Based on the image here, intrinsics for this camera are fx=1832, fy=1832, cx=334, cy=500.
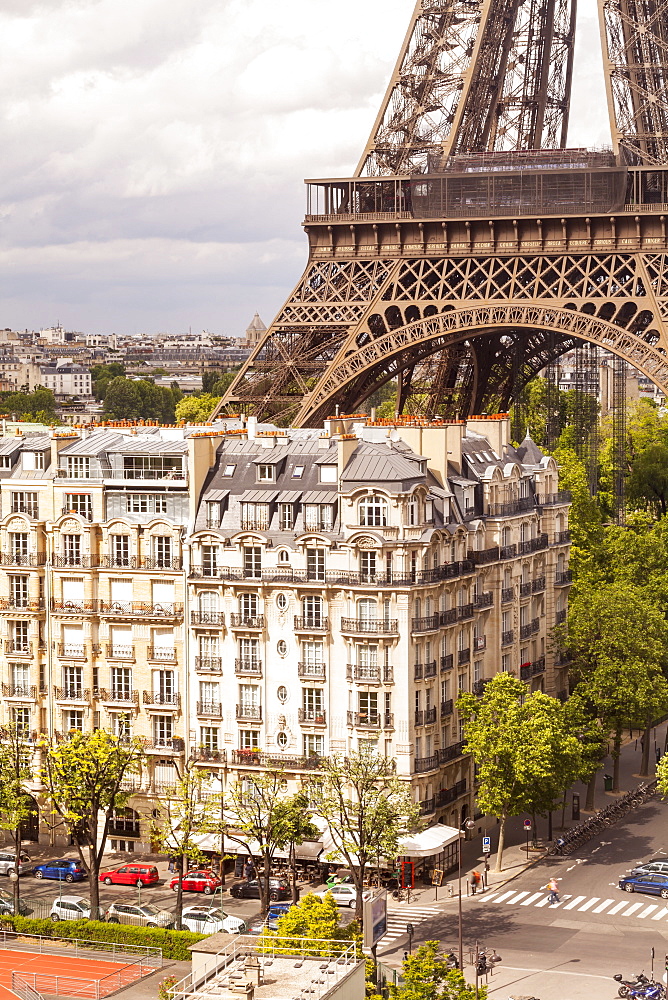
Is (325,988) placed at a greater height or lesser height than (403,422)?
lesser

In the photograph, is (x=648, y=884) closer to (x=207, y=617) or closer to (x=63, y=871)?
(x=207, y=617)

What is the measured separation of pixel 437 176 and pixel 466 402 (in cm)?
1918

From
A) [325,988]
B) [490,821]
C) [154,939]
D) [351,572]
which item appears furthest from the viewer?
[490,821]

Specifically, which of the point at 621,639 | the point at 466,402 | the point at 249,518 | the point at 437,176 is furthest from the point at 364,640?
the point at 466,402

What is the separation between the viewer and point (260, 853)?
74.8 meters

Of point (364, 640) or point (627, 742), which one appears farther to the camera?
point (627, 742)

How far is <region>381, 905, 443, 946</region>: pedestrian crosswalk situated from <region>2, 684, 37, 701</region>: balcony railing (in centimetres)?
1992

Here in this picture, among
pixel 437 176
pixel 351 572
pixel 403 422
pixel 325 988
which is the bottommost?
pixel 325 988

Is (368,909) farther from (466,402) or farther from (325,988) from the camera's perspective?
(466,402)

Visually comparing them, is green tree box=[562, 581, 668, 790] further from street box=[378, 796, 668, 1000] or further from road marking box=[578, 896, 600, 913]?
road marking box=[578, 896, 600, 913]

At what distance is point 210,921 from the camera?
68.8m

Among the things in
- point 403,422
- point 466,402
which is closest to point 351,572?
point 403,422

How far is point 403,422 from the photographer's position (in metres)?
83.2

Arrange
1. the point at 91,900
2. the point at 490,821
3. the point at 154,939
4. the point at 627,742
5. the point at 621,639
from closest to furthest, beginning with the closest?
1. the point at 154,939
2. the point at 91,900
3. the point at 490,821
4. the point at 621,639
5. the point at 627,742
